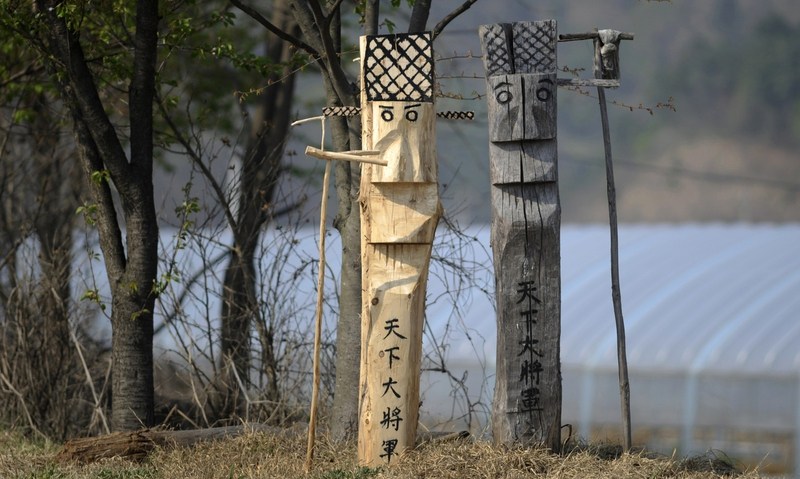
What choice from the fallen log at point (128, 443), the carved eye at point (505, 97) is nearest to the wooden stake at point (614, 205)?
the carved eye at point (505, 97)

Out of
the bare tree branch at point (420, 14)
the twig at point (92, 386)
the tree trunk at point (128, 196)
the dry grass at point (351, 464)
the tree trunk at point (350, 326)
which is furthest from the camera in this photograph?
the twig at point (92, 386)

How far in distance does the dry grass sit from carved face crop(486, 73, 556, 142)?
175 cm

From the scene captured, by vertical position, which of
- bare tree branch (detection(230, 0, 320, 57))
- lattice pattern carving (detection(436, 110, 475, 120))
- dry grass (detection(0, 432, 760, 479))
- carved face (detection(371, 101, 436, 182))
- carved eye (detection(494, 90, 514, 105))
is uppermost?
bare tree branch (detection(230, 0, 320, 57))

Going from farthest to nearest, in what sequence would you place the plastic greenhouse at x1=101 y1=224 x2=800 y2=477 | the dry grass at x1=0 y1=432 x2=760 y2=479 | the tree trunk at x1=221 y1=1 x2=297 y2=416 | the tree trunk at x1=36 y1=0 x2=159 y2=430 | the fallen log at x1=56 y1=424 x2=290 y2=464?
the plastic greenhouse at x1=101 y1=224 x2=800 y2=477, the tree trunk at x1=221 y1=1 x2=297 y2=416, the tree trunk at x1=36 y1=0 x2=159 y2=430, the fallen log at x1=56 y1=424 x2=290 y2=464, the dry grass at x1=0 y1=432 x2=760 y2=479

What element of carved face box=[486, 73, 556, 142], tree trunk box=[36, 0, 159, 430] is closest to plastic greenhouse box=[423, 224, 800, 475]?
tree trunk box=[36, 0, 159, 430]

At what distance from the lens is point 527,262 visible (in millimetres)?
5742

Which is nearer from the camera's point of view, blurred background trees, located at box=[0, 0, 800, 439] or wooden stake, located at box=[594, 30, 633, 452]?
wooden stake, located at box=[594, 30, 633, 452]

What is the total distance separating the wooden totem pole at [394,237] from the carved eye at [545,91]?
60 centimetres

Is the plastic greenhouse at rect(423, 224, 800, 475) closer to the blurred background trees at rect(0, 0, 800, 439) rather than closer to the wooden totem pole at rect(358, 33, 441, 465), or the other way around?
the blurred background trees at rect(0, 0, 800, 439)

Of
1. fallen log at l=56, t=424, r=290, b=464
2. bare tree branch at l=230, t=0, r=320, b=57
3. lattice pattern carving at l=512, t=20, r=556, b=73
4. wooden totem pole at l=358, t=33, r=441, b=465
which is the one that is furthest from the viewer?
bare tree branch at l=230, t=0, r=320, b=57

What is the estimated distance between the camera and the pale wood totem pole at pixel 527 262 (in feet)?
18.8

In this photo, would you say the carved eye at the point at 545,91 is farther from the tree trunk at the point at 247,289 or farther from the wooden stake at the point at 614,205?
the tree trunk at the point at 247,289

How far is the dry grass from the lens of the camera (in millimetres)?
5512

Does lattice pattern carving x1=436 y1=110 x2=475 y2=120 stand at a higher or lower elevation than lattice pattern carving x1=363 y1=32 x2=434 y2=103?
lower
